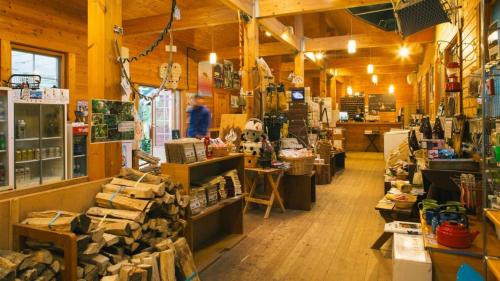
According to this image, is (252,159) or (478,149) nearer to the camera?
(478,149)

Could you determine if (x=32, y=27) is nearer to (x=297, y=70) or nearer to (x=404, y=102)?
(x=297, y=70)

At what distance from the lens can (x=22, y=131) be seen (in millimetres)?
5129

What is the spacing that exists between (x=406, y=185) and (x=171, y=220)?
2.75m

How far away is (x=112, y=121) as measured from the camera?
108 inches

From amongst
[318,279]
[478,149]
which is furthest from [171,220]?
[478,149]

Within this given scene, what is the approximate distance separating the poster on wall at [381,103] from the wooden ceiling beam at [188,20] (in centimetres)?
1104

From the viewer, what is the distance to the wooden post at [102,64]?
2.71 m

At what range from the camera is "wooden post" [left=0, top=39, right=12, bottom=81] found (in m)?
5.42

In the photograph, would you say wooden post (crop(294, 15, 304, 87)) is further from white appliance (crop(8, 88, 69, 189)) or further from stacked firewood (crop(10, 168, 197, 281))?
stacked firewood (crop(10, 168, 197, 281))

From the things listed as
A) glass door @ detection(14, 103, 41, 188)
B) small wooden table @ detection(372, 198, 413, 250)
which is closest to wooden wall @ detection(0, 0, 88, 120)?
glass door @ detection(14, 103, 41, 188)

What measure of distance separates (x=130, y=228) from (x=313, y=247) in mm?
2088

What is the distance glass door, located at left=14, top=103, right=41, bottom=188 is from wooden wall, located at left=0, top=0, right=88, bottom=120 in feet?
3.06

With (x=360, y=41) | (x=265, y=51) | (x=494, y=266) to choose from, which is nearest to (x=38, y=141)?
(x=494, y=266)

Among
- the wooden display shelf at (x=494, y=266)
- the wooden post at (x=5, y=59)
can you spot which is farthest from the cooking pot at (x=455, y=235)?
the wooden post at (x=5, y=59)
